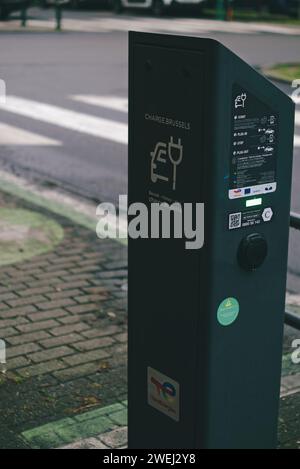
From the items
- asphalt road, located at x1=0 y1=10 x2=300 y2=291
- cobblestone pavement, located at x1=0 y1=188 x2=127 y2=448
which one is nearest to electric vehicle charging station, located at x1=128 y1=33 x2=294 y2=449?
cobblestone pavement, located at x1=0 y1=188 x2=127 y2=448

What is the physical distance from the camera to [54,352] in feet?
17.2

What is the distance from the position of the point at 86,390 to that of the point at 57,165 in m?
5.95

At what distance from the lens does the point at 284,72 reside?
17672 mm

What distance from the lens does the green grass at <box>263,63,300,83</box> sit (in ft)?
55.8

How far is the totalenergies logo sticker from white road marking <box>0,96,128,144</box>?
818 centimetres

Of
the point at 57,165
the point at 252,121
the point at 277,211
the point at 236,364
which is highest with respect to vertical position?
the point at 252,121

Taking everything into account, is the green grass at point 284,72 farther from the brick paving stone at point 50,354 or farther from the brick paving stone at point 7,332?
the brick paving stone at point 50,354

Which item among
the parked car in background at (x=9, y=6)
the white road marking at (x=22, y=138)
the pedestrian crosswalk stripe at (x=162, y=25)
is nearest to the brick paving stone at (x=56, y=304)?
the white road marking at (x=22, y=138)

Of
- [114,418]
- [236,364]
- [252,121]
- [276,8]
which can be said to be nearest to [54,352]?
[114,418]

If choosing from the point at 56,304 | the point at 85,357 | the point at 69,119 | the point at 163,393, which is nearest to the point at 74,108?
the point at 69,119

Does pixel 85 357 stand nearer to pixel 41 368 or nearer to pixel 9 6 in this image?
pixel 41 368

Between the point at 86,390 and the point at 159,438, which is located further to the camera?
the point at 86,390

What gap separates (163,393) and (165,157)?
0.97 meters
